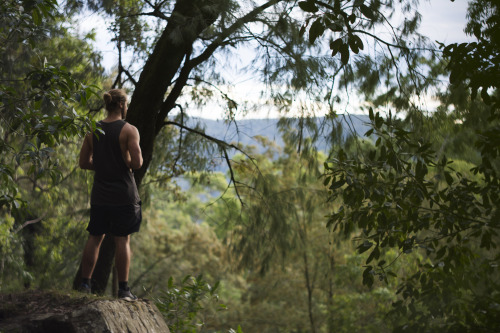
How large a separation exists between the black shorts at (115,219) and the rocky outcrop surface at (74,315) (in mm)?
405

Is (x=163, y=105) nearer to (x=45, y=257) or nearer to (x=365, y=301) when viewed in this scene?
(x=45, y=257)

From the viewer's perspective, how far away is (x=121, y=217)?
3152mm

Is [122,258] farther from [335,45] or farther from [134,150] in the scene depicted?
[335,45]

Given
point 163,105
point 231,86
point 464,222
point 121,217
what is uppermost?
point 231,86

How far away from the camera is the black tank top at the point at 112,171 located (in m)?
3.16

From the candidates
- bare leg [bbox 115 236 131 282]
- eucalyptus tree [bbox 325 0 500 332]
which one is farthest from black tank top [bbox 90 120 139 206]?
eucalyptus tree [bbox 325 0 500 332]

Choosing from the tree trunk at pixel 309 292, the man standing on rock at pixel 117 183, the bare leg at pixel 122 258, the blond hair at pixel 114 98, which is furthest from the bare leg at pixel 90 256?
the tree trunk at pixel 309 292

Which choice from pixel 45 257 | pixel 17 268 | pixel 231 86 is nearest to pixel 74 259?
pixel 45 257

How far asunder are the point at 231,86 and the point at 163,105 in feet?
3.40

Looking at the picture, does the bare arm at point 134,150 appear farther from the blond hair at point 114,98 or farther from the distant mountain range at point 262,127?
the distant mountain range at point 262,127

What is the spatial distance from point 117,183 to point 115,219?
208 millimetres

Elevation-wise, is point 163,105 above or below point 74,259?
above

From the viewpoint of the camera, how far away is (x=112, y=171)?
3.16 m

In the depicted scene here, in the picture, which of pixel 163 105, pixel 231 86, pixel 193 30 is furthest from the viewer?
pixel 231 86
